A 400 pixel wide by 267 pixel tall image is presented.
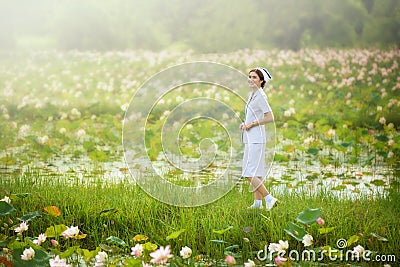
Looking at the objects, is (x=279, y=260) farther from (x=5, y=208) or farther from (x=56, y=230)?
(x=5, y=208)

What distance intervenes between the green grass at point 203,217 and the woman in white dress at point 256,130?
170 mm

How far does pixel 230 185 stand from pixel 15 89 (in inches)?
218

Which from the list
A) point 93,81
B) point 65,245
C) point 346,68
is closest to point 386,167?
point 65,245

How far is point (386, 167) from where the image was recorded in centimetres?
461

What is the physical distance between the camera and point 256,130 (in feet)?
10.6

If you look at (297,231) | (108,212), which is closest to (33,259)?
(108,212)

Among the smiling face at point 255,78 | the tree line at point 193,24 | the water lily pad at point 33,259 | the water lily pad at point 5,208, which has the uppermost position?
the tree line at point 193,24

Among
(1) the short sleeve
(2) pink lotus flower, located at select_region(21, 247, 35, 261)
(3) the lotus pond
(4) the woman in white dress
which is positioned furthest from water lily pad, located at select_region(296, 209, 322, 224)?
(2) pink lotus flower, located at select_region(21, 247, 35, 261)

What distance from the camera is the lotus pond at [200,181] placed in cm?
271

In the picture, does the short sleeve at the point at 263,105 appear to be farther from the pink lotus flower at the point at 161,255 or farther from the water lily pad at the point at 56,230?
the pink lotus flower at the point at 161,255

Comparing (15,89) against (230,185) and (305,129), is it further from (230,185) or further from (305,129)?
(230,185)

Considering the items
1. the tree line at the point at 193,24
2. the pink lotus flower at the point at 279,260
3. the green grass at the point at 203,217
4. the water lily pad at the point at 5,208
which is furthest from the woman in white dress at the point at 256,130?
the tree line at the point at 193,24

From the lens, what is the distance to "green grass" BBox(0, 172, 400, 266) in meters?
2.92

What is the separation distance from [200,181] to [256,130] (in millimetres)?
777
